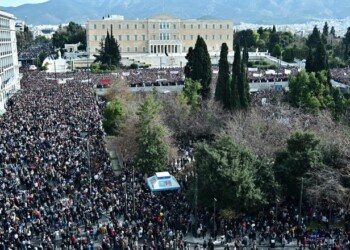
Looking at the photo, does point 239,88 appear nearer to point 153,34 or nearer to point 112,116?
point 112,116

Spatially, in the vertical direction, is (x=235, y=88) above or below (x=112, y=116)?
above

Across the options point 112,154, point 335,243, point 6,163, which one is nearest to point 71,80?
point 112,154

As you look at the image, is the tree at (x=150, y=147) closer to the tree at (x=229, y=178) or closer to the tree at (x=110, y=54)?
the tree at (x=229, y=178)

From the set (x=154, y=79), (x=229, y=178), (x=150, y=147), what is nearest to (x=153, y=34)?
(x=154, y=79)

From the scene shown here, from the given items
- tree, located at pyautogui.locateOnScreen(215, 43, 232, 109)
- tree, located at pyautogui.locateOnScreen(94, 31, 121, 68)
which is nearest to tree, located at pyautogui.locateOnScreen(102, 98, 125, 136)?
tree, located at pyautogui.locateOnScreen(215, 43, 232, 109)

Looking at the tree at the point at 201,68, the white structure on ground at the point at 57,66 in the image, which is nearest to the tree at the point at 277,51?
the white structure on ground at the point at 57,66

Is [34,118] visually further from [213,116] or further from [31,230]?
[31,230]

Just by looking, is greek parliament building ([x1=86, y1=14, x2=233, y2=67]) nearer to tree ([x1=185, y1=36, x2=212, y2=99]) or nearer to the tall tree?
tree ([x1=185, y1=36, x2=212, y2=99])
